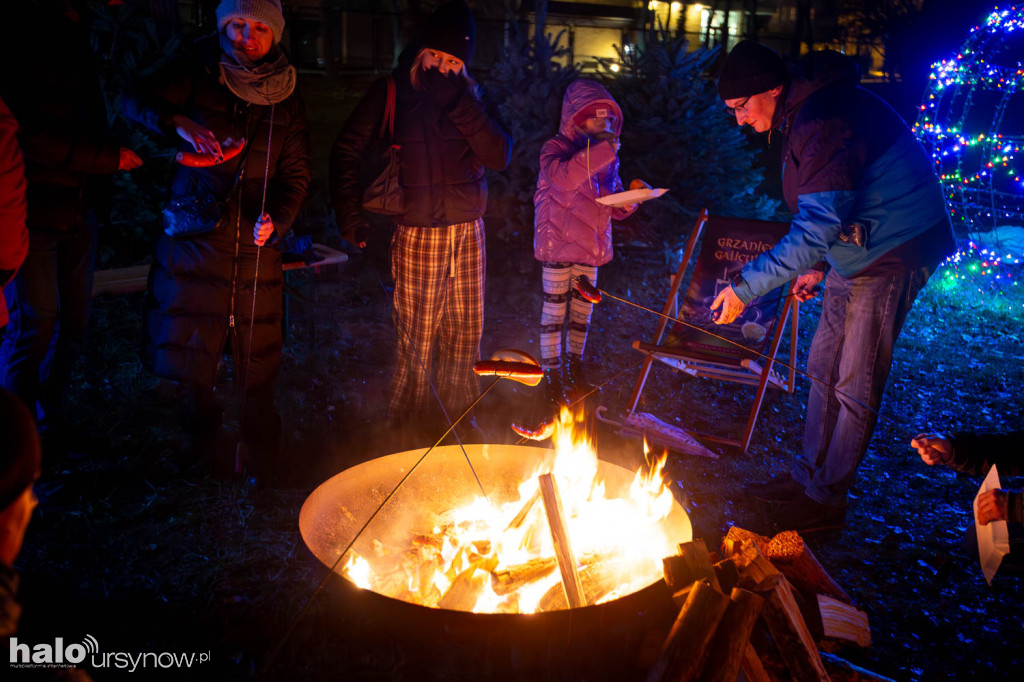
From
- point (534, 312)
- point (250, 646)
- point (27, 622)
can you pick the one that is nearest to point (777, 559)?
point (250, 646)

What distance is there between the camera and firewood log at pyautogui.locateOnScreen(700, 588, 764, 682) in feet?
7.13

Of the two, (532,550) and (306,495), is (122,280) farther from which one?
(532,550)

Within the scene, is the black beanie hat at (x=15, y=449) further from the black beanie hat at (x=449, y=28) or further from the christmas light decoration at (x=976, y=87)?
the christmas light decoration at (x=976, y=87)

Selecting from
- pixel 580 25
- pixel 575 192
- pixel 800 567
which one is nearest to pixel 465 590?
pixel 800 567

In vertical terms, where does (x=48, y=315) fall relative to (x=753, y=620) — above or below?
above

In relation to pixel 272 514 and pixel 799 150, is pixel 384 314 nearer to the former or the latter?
pixel 272 514

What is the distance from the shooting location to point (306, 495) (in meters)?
3.78

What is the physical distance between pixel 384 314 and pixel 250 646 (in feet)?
15.7

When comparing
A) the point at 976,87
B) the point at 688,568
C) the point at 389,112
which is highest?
the point at 976,87

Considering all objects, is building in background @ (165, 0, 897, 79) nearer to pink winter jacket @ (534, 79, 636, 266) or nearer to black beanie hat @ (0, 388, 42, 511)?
pink winter jacket @ (534, 79, 636, 266)

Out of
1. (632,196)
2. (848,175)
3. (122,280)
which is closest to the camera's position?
(848,175)

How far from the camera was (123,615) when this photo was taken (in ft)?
9.12

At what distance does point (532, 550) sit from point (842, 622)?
4.15 ft

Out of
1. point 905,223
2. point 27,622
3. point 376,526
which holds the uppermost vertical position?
point 905,223
